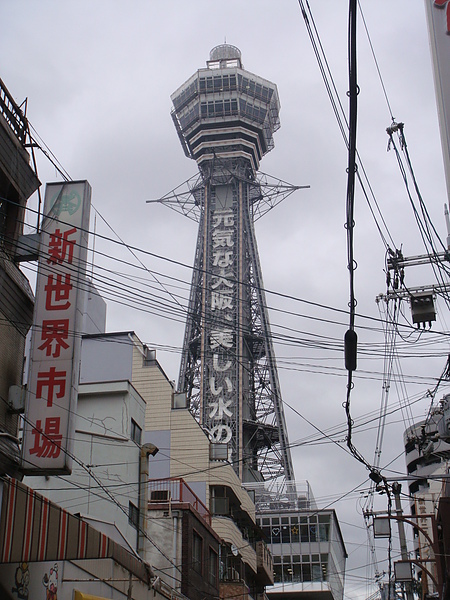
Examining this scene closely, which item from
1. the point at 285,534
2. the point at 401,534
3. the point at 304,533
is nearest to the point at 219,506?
the point at 401,534

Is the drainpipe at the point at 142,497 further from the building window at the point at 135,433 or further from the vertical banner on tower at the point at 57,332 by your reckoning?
the vertical banner on tower at the point at 57,332

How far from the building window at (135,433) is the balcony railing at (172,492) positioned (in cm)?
292

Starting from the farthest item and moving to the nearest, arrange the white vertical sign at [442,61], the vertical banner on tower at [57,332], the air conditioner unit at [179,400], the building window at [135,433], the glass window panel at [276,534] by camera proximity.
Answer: the glass window panel at [276,534] < the air conditioner unit at [179,400] < the building window at [135,433] < the vertical banner on tower at [57,332] < the white vertical sign at [442,61]

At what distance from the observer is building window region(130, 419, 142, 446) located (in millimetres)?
32125

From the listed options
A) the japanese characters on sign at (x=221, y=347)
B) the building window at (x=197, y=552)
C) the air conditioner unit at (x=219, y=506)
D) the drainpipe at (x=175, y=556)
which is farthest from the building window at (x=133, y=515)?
the japanese characters on sign at (x=221, y=347)

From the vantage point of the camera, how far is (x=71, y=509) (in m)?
27.3

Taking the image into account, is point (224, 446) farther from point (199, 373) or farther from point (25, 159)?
point (199, 373)

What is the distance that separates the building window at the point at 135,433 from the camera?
3212cm

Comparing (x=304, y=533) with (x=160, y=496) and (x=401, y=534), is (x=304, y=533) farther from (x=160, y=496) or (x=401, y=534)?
(x=160, y=496)

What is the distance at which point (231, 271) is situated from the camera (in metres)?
101

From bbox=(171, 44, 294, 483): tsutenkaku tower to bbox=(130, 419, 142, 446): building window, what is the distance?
1833 inches

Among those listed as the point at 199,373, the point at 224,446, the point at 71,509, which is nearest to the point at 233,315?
the point at 199,373

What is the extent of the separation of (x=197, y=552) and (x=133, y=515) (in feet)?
18.8

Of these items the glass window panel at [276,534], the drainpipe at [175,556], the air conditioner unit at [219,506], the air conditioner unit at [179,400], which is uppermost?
the air conditioner unit at [179,400]
